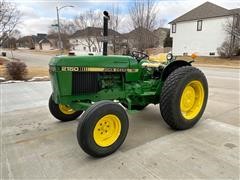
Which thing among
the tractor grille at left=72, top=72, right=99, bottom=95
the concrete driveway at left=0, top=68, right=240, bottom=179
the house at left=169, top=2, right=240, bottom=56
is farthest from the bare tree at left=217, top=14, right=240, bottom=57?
the tractor grille at left=72, top=72, right=99, bottom=95

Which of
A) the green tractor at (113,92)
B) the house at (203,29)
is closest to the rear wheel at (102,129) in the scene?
the green tractor at (113,92)

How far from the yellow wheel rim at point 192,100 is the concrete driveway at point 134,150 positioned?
24cm

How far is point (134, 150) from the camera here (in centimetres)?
260

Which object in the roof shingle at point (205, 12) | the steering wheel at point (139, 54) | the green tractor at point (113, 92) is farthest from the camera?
the roof shingle at point (205, 12)

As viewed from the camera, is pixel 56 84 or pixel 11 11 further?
pixel 11 11

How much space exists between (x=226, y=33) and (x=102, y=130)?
77.2ft

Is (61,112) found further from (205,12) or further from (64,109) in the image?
(205,12)

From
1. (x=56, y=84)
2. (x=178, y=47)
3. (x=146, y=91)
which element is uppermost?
(x=178, y=47)

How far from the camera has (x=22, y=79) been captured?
809cm

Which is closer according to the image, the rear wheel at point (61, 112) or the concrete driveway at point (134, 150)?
the concrete driveway at point (134, 150)

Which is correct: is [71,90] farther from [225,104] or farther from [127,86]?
[225,104]

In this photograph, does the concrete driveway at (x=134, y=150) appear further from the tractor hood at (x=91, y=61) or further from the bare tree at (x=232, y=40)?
the bare tree at (x=232, y=40)

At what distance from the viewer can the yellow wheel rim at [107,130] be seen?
2434 millimetres

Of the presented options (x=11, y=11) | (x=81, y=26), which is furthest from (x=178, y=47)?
(x=11, y=11)
